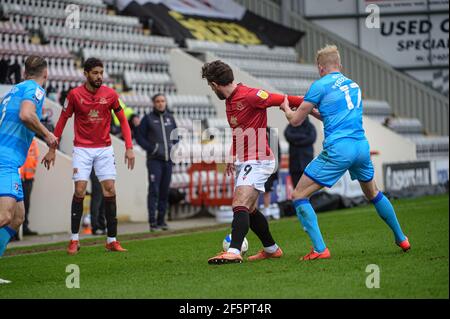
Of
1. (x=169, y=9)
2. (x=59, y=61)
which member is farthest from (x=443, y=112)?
(x=59, y=61)

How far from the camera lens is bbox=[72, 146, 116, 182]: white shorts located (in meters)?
11.4

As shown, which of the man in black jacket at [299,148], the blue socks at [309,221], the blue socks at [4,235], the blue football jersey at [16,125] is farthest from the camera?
the man in black jacket at [299,148]

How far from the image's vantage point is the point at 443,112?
29281mm

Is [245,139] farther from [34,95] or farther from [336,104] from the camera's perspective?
[34,95]

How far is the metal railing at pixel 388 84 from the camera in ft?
96.3

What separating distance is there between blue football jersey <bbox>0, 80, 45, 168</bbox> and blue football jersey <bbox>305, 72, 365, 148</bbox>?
263 cm

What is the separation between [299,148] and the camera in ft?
56.6

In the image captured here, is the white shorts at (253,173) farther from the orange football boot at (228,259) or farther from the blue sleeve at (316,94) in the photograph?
the blue sleeve at (316,94)

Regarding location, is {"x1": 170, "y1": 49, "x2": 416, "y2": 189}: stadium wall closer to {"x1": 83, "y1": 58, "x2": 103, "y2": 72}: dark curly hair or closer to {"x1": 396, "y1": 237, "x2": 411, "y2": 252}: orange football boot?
{"x1": 83, "y1": 58, "x2": 103, "y2": 72}: dark curly hair

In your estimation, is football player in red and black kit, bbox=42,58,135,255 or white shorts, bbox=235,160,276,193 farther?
football player in red and black kit, bbox=42,58,135,255

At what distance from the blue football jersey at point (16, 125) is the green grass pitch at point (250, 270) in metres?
1.22

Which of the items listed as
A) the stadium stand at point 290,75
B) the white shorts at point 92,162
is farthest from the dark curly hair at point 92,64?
the stadium stand at point 290,75

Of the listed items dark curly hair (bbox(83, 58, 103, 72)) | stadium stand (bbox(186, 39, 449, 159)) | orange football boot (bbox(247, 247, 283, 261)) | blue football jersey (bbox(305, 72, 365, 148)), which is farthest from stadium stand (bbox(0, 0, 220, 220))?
blue football jersey (bbox(305, 72, 365, 148))
